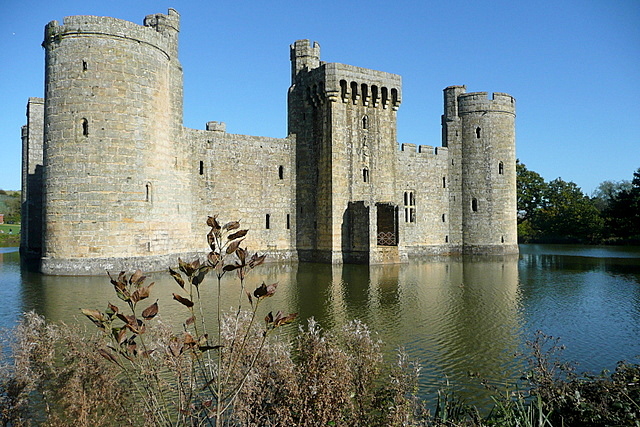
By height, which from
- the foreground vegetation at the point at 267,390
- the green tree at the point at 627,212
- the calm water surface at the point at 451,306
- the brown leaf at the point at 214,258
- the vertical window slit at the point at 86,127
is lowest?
the calm water surface at the point at 451,306

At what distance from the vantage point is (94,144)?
18188mm

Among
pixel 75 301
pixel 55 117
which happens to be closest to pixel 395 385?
pixel 75 301

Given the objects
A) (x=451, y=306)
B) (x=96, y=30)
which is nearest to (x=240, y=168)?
(x=96, y=30)

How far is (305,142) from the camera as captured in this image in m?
26.1

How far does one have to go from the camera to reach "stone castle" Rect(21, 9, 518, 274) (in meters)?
18.3

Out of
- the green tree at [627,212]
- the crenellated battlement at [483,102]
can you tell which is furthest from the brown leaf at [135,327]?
the green tree at [627,212]

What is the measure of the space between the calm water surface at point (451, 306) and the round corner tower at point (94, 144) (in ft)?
4.73

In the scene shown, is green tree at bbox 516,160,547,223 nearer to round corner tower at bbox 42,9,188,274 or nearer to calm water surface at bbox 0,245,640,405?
calm water surface at bbox 0,245,640,405

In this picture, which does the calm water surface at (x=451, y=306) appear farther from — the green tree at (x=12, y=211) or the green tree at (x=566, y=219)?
the green tree at (x=12, y=211)

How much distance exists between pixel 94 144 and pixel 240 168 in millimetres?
7862

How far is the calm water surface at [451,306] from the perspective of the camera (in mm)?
8461

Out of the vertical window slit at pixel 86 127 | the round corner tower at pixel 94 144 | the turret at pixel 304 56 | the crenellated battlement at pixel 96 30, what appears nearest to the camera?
the round corner tower at pixel 94 144

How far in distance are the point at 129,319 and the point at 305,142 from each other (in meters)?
23.3

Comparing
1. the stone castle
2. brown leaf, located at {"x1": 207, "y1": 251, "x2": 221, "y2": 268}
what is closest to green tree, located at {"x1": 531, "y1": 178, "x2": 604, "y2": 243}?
the stone castle
